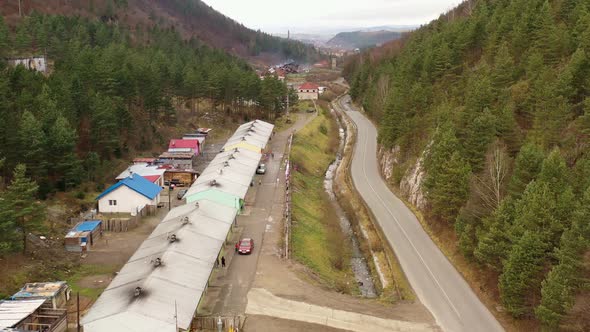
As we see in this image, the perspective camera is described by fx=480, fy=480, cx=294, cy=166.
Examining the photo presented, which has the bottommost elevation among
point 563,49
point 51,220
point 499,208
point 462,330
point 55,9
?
point 462,330

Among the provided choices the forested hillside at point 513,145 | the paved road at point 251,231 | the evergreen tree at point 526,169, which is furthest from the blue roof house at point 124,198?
the evergreen tree at point 526,169

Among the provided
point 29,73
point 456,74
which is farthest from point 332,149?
point 29,73

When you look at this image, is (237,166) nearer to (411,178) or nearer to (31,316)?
(411,178)

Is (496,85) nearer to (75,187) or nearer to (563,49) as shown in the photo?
(563,49)

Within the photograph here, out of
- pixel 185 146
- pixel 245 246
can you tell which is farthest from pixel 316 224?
pixel 185 146

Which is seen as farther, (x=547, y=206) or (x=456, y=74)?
(x=456, y=74)

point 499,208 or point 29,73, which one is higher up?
point 29,73

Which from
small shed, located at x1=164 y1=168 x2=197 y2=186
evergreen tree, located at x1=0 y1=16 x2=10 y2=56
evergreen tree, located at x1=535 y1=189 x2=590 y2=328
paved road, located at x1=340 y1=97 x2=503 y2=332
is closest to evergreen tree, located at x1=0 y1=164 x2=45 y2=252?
small shed, located at x1=164 y1=168 x2=197 y2=186

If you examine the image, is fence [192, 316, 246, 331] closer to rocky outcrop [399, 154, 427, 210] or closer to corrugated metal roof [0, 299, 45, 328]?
corrugated metal roof [0, 299, 45, 328]
